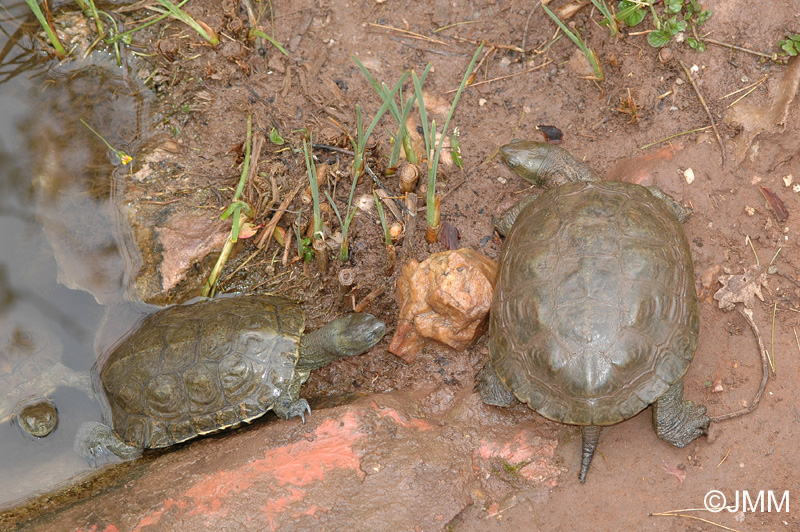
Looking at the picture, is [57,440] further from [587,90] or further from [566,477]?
[587,90]

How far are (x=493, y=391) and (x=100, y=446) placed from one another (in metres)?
2.64

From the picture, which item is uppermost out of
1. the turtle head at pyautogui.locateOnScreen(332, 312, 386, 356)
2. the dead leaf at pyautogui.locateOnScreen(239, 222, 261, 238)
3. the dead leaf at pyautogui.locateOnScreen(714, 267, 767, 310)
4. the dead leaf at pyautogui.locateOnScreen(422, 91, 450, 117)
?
the dead leaf at pyautogui.locateOnScreen(422, 91, 450, 117)

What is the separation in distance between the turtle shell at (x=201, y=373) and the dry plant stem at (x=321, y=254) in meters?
0.43

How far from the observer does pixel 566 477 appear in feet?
10.3

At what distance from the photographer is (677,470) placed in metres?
3.16

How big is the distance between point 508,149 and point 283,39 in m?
2.01

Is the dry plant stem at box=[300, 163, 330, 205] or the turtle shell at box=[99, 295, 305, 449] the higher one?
the dry plant stem at box=[300, 163, 330, 205]

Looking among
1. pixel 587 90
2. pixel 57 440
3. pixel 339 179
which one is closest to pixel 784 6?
pixel 587 90

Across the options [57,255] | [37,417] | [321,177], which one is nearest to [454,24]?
[321,177]

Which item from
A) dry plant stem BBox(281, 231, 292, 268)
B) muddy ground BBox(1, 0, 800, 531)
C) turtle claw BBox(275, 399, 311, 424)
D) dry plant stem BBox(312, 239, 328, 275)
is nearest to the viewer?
muddy ground BBox(1, 0, 800, 531)

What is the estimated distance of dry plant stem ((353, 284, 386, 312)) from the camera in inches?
151

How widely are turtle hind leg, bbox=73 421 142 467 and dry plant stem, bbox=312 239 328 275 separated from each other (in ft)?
5.67

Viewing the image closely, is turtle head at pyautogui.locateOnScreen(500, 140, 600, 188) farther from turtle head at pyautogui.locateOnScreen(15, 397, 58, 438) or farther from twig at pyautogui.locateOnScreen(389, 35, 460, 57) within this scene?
turtle head at pyautogui.locateOnScreen(15, 397, 58, 438)

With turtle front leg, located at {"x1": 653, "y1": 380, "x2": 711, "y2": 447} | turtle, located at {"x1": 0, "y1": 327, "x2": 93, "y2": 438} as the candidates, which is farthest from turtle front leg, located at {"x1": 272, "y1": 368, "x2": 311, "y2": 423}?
turtle front leg, located at {"x1": 653, "y1": 380, "x2": 711, "y2": 447}
